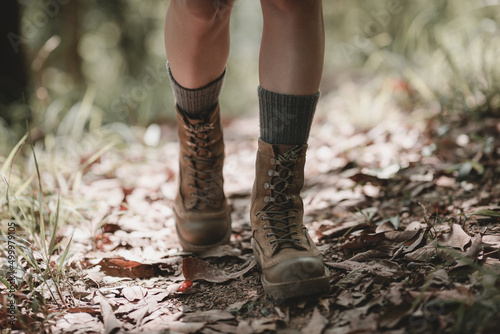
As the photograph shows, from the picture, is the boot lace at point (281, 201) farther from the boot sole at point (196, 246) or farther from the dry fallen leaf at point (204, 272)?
the boot sole at point (196, 246)

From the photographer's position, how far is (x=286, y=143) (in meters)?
1.14

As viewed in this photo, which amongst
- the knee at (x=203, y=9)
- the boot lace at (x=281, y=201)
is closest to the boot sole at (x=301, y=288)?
the boot lace at (x=281, y=201)

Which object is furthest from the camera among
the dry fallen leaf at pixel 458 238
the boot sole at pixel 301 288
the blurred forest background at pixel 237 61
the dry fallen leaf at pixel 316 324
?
the blurred forest background at pixel 237 61

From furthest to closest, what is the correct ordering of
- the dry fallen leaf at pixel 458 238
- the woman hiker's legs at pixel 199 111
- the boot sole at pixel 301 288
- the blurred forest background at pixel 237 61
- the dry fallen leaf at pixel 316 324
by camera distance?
the blurred forest background at pixel 237 61
the woman hiker's legs at pixel 199 111
the dry fallen leaf at pixel 458 238
the boot sole at pixel 301 288
the dry fallen leaf at pixel 316 324

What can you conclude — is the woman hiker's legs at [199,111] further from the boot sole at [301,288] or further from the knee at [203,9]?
the boot sole at [301,288]

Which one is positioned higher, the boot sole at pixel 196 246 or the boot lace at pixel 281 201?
the boot lace at pixel 281 201

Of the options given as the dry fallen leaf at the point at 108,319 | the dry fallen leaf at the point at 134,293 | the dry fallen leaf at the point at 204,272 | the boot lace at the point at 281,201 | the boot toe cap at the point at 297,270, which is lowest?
the dry fallen leaf at the point at 134,293

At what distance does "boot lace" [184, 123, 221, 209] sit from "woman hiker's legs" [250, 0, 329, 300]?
28 cm

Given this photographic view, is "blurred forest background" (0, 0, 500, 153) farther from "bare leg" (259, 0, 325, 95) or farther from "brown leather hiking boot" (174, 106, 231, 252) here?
"bare leg" (259, 0, 325, 95)

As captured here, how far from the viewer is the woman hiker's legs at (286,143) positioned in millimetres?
1026

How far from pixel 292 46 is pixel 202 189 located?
2.05 ft

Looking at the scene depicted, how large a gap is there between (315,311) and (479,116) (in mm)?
1585

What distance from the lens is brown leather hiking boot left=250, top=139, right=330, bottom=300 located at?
1044 millimetres

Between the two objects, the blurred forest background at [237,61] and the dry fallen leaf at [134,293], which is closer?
the dry fallen leaf at [134,293]
